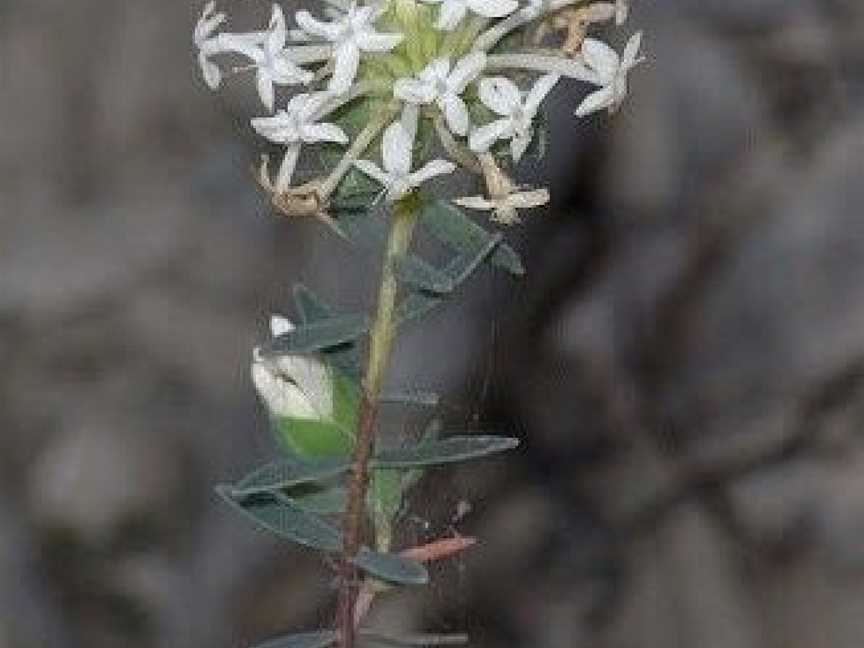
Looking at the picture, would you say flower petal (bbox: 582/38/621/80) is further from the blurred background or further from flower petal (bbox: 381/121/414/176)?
the blurred background

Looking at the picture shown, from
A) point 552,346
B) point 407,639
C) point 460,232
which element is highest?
point 460,232

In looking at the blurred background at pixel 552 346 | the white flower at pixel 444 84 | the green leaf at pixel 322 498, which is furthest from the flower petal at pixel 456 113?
the blurred background at pixel 552 346

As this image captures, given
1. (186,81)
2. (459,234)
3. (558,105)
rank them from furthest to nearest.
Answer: (186,81), (558,105), (459,234)

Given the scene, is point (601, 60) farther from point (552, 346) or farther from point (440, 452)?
point (552, 346)

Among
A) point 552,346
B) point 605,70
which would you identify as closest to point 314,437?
point 605,70

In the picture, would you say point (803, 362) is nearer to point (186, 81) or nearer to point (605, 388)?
point (605, 388)

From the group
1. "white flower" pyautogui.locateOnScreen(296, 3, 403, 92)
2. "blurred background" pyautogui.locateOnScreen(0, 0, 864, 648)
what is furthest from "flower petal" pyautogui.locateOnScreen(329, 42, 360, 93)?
"blurred background" pyautogui.locateOnScreen(0, 0, 864, 648)

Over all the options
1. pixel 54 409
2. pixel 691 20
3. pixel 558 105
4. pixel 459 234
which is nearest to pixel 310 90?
pixel 459 234
